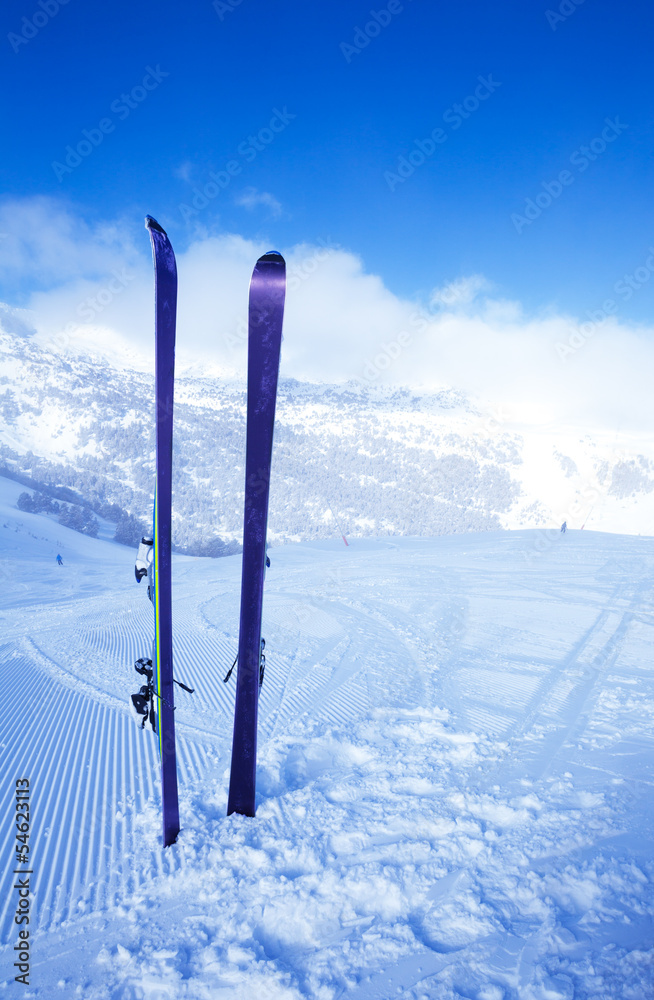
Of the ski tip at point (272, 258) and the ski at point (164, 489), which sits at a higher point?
the ski tip at point (272, 258)

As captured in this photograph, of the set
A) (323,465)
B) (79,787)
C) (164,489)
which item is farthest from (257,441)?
(323,465)

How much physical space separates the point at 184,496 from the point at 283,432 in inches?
1976

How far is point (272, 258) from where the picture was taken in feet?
10.9

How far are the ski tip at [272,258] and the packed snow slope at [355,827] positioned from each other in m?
4.59

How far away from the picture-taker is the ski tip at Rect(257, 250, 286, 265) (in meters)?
3.29

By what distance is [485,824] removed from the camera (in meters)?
3.76

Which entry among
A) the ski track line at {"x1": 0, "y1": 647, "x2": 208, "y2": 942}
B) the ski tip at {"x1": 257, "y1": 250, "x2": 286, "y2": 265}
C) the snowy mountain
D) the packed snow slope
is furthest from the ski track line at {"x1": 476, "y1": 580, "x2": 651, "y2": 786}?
the snowy mountain

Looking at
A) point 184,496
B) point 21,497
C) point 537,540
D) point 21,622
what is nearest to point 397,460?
point 184,496

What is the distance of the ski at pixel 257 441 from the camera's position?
329 centimetres

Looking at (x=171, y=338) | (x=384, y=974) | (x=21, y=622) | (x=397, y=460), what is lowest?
(x=21, y=622)

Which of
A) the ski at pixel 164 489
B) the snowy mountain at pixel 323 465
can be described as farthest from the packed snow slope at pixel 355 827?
the snowy mountain at pixel 323 465

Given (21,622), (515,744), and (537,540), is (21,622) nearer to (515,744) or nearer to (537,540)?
(515,744)

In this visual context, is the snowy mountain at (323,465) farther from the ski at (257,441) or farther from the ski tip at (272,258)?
the ski tip at (272,258)

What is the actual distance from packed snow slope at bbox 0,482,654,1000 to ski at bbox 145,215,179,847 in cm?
76
